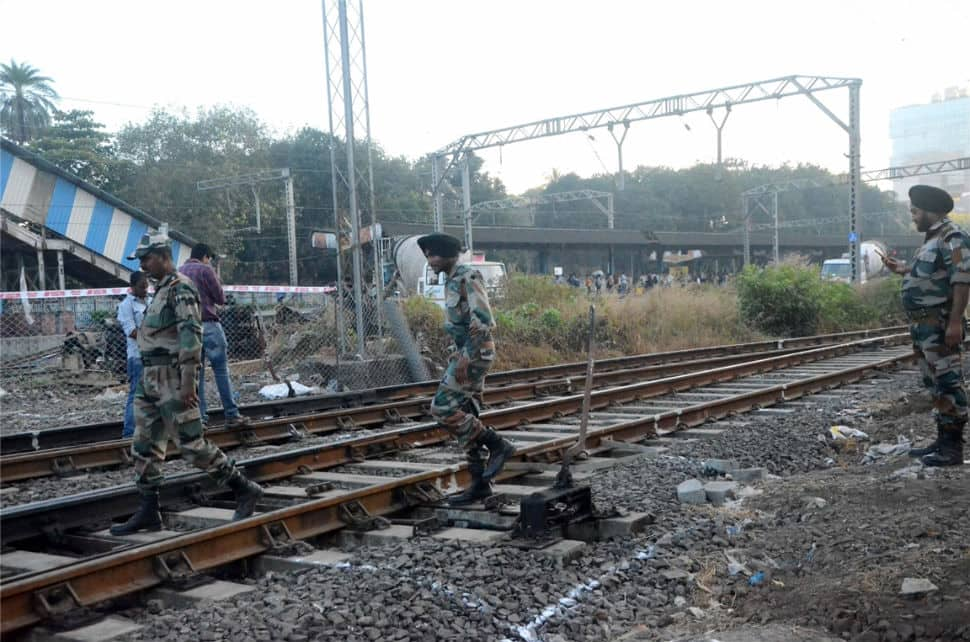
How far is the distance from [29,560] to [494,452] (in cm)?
272

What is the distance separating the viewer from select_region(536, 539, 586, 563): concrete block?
4512 mm

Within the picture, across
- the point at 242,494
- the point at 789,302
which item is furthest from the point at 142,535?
the point at 789,302

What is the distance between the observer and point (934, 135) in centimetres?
13525

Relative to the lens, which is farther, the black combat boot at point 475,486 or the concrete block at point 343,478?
the concrete block at point 343,478

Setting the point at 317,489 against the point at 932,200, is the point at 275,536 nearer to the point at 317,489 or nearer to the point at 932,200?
the point at 317,489

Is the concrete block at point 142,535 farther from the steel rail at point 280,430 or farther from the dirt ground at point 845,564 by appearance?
the dirt ground at point 845,564

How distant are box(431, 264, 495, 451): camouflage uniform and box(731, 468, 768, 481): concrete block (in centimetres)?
222

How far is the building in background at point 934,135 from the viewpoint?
373ft

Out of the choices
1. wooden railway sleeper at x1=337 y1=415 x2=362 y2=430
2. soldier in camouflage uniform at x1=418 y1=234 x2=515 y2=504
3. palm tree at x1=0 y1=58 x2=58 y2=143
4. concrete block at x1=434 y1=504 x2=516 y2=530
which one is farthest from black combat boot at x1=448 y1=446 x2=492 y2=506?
palm tree at x1=0 y1=58 x2=58 y2=143

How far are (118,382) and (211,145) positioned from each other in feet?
120

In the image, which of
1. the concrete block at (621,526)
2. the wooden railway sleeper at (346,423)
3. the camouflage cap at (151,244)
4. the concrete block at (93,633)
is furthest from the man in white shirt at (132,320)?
the concrete block at (621,526)

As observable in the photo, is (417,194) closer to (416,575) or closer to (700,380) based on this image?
(700,380)

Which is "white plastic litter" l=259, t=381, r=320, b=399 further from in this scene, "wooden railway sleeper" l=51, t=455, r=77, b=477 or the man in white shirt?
"wooden railway sleeper" l=51, t=455, r=77, b=477

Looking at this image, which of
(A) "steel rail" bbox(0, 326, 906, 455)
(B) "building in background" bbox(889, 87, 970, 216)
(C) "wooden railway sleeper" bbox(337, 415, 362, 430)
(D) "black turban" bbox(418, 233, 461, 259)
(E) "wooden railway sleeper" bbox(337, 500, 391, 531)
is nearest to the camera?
(E) "wooden railway sleeper" bbox(337, 500, 391, 531)
